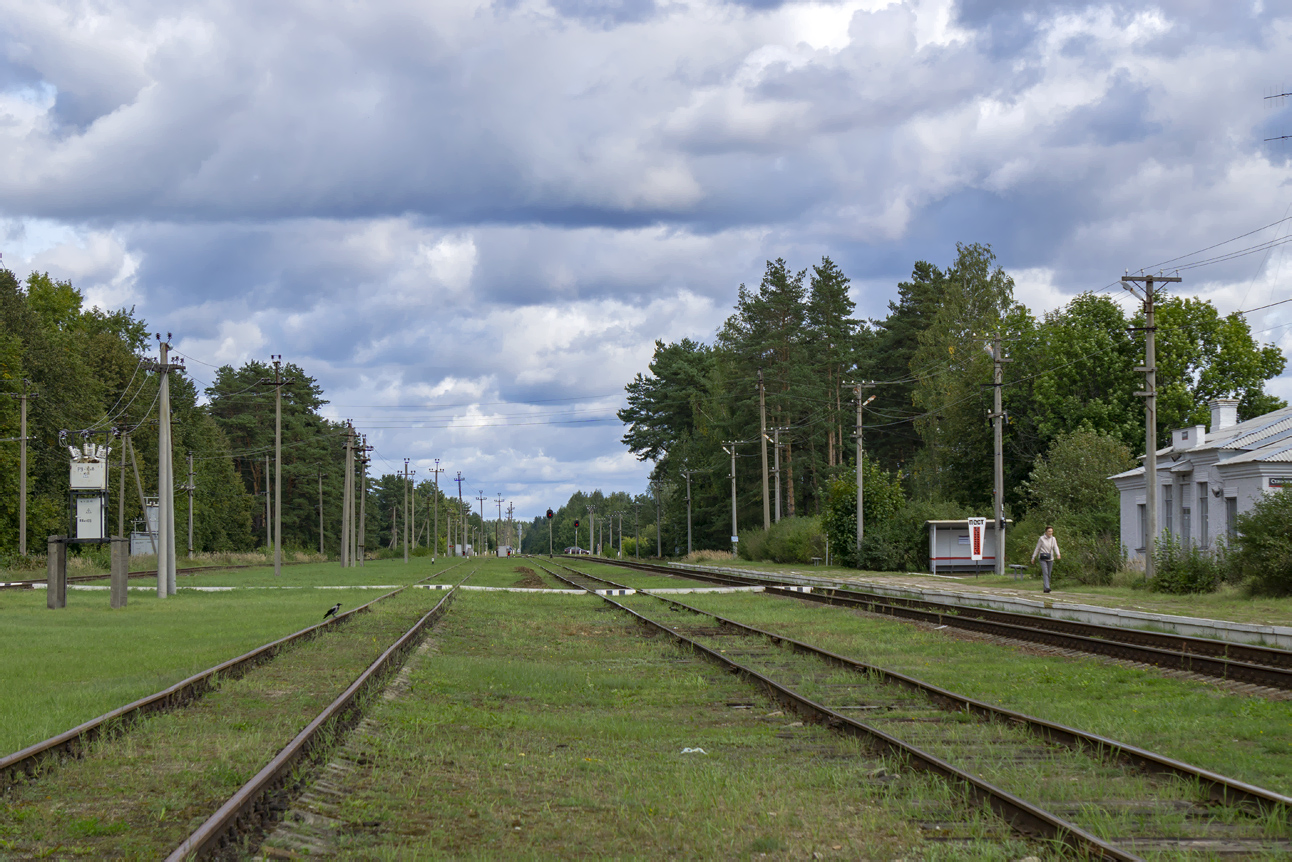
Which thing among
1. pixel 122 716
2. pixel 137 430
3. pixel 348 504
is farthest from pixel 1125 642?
pixel 137 430

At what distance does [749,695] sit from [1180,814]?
586 cm

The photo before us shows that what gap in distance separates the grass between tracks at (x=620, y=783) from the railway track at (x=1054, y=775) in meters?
0.25

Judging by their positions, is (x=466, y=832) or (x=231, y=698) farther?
(x=231, y=698)

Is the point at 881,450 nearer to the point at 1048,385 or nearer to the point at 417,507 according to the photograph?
the point at 1048,385

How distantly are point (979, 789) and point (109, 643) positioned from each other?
1446 cm

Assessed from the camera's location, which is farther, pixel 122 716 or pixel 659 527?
pixel 659 527

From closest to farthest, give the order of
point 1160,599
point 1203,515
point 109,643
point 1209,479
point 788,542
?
1. point 109,643
2. point 1160,599
3. point 1209,479
4. point 1203,515
5. point 788,542

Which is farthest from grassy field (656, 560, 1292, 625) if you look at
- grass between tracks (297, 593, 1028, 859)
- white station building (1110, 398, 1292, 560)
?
grass between tracks (297, 593, 1028, 859)

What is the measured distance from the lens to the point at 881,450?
8669 centimetres

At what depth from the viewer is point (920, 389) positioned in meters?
75.6

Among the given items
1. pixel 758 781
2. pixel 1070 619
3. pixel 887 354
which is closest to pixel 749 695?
pixel 758 781

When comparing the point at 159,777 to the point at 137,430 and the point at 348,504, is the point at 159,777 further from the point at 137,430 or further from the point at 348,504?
the point at 137,430

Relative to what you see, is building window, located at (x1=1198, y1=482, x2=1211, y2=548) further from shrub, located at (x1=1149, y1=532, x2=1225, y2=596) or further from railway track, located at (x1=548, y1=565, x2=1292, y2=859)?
railway track, located at (x1=548, y1=565, x2=1292, y2=859)

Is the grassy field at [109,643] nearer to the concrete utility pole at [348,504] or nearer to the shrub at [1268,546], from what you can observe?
the shrub at [1268,546]
